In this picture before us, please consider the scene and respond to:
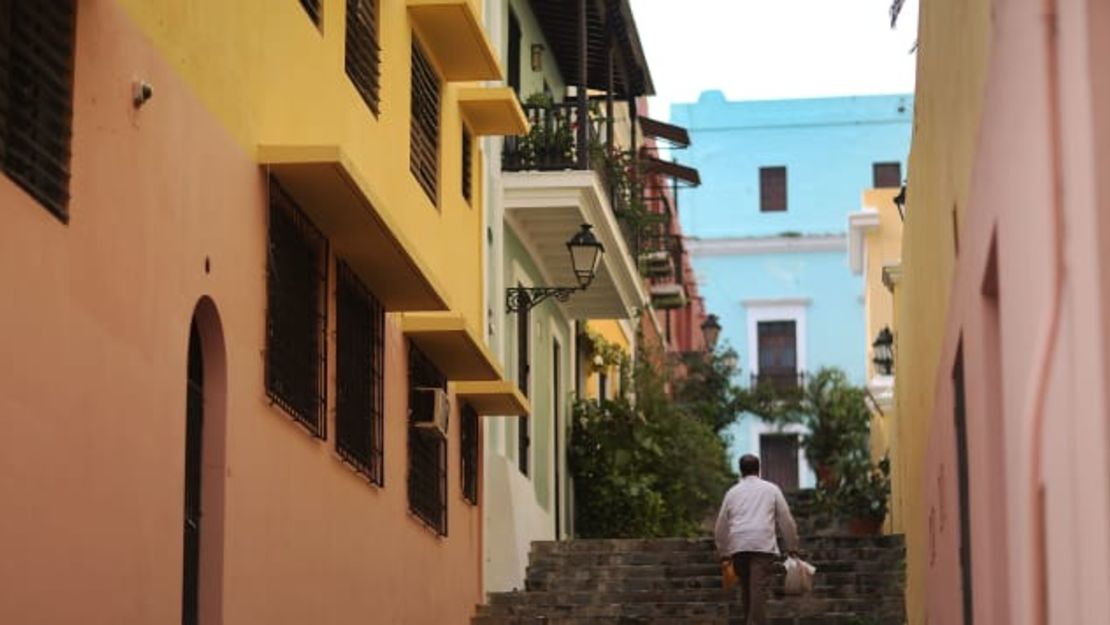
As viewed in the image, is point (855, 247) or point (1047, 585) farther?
point (855, 247)

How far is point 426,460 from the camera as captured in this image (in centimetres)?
1936

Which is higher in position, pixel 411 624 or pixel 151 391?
pixel 151 391

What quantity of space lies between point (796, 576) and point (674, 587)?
406 centimetres

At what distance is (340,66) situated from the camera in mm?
15688

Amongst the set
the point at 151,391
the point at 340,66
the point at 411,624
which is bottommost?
the point at 411,624

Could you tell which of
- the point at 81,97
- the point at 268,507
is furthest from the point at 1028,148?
the point at 268,507

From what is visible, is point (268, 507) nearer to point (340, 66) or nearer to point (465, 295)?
point (340, 66)

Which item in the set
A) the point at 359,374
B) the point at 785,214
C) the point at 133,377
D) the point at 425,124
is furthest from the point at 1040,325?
the point at 785,214

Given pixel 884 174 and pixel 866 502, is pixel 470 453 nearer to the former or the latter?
pixel 866 502

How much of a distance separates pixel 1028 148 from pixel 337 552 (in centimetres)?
836

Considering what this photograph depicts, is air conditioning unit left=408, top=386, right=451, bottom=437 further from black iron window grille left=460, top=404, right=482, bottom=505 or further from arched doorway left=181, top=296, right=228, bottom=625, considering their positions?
arched doorway left=181, top=296, right=228, bottom=625

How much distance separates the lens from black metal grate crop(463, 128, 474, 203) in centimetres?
2172

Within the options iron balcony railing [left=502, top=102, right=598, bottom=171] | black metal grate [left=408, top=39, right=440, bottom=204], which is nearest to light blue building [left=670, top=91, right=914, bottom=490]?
iron balcony railing [left=502, top=102, right=598, bottom=171]

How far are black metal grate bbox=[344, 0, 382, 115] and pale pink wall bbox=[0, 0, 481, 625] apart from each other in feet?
9.36
